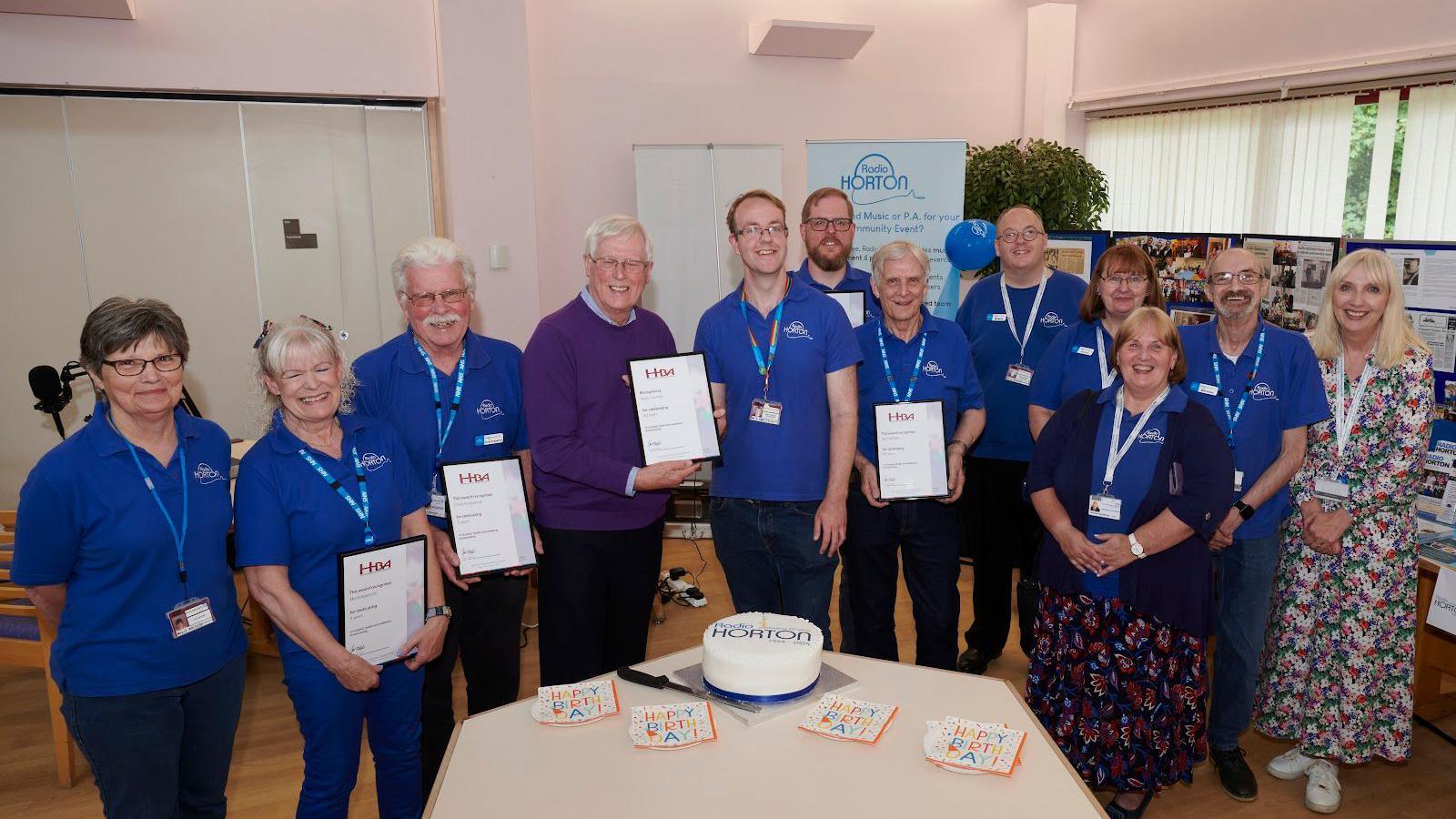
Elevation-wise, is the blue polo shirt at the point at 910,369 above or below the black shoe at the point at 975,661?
above

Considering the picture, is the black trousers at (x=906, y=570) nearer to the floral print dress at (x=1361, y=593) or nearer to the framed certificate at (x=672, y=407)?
the framed certificate at (x=672, y=407)

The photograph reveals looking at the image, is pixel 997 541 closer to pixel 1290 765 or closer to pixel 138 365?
pixel 1290 765

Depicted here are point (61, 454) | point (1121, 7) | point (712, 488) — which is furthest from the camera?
point (1121, 7)

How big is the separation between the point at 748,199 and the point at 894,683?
1.41m

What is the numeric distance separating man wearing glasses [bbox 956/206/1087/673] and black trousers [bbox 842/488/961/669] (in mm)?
711

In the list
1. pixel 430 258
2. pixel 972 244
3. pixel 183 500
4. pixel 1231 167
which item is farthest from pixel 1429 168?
pixel 183 500

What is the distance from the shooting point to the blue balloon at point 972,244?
17.0 feet

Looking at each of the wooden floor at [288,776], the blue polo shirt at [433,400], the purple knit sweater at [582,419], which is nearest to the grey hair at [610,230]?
the purple knit sweater at [582,419]

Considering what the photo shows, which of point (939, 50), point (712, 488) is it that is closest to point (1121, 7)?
point (939, 50)

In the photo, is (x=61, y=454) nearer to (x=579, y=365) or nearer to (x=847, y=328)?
(x=579, y=365)

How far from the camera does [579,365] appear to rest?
8.18 feet

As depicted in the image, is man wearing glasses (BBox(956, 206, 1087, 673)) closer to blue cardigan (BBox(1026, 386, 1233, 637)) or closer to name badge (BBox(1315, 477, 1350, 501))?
blue cardigan (BBox(1026, 386, 1233, 637))

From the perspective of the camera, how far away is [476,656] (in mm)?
2682

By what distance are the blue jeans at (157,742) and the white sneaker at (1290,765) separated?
3.39 metres
